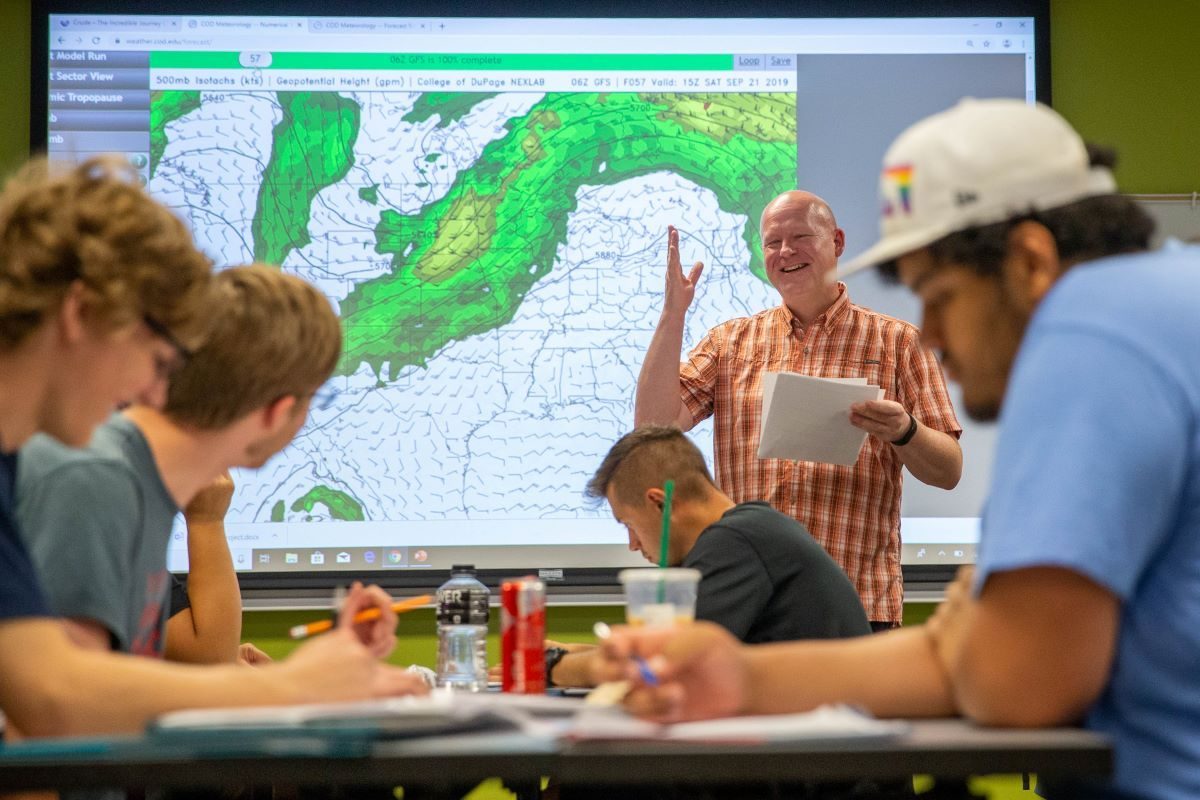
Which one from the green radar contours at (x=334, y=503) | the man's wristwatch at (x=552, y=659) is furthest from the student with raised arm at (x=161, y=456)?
the green radar contours at (x=334, y=503)

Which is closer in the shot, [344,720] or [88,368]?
[344,720]

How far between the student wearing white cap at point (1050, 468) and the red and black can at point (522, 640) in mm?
794

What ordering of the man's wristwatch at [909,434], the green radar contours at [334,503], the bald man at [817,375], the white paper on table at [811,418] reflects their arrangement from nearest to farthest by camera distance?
1. the white paper on table at [811,418]
2. the man's wristwatch at [909,434]
3. the bald man at [817,375]
4. the green radar contours at [334,503]

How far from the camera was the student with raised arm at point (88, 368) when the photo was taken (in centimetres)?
120

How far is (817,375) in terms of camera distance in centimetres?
357

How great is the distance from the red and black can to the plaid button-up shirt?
1.51 m

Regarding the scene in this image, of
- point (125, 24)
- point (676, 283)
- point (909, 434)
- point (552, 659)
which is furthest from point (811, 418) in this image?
point (125, 24)

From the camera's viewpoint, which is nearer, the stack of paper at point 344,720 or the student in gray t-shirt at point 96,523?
the stack of paper at point 344,720

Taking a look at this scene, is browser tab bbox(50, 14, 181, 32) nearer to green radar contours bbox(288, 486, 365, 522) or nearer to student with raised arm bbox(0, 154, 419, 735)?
green radar contours bbox(288, 486, 365, 522)

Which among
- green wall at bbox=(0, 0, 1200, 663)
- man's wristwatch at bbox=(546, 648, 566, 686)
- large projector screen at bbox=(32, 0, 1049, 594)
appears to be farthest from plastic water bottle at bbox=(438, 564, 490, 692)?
green wall at bbox=(0, 0, 1200, 663)

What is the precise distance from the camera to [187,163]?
4.07 meters

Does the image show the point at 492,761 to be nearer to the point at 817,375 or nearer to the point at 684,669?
the point at 684,669

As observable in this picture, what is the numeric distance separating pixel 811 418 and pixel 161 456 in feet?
5.95

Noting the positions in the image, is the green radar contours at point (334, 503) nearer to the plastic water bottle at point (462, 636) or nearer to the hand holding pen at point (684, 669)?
the plastic water bottle at point (462, 636)
